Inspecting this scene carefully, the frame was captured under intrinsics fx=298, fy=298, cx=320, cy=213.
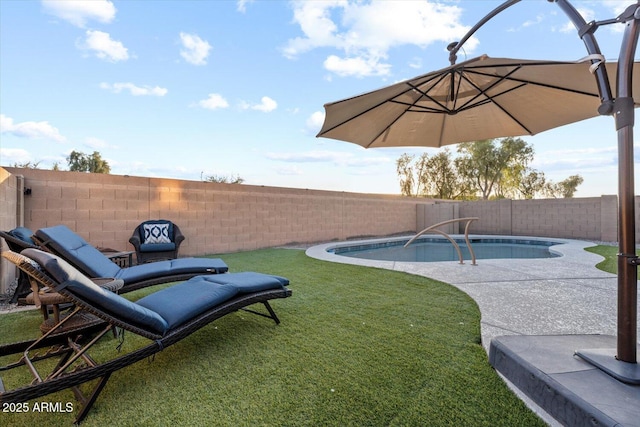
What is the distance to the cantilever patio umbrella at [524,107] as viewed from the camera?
59.7 inches

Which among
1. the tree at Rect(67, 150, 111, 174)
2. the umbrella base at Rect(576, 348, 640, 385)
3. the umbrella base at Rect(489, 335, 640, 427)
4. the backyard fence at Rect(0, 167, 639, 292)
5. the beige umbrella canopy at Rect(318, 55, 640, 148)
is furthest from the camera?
the tree at Rect(67, 150, 111, 174)

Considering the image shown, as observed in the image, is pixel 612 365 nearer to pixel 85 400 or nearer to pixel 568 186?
pixel 85 400

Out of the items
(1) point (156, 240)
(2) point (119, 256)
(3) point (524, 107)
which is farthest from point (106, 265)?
(3) point (524, 107)

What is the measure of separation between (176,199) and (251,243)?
243cm

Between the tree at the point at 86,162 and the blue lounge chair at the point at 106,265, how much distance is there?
30.3 m

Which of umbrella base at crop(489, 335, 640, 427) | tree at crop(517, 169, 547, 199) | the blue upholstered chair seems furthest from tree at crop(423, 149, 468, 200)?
umbrella base at crop(489, 335, 640, 427)

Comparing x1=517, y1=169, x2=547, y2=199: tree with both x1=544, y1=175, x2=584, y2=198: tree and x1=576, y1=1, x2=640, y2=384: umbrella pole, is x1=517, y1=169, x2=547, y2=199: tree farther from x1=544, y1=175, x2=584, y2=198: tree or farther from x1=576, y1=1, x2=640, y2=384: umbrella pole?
x1=576, y1=1, x2=640, y2=384: umbrella pole

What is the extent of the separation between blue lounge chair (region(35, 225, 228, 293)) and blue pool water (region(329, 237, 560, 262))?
586 cm

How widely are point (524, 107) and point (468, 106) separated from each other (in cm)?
67

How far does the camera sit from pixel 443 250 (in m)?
10.1

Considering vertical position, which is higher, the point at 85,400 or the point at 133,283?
the point at 133,283

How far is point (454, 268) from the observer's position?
5.21 m

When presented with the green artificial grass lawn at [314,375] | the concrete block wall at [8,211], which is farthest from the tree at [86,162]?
the green artificial grass lawn at [314,375]

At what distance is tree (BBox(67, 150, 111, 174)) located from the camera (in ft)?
91.7
